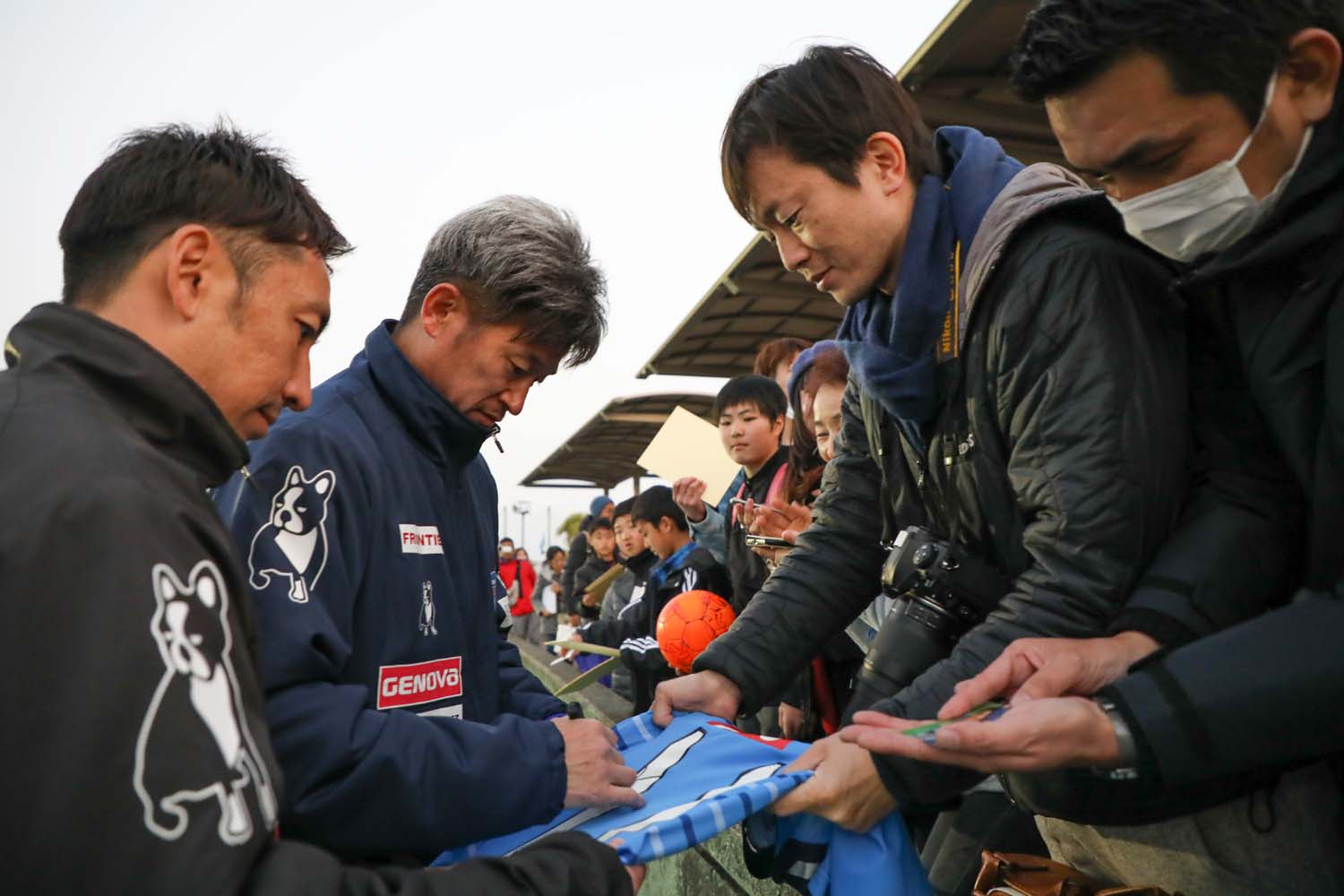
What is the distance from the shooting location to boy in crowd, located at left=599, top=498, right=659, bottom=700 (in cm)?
872

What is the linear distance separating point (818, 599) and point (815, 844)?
0.89 m

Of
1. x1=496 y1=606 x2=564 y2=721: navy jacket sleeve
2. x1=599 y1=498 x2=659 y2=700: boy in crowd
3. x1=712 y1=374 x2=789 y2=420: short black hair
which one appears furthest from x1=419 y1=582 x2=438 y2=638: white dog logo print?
x1=599 y1=498 x2=659 y2=700: boy in crowd

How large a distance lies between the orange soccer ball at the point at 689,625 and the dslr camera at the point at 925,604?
2.21 m

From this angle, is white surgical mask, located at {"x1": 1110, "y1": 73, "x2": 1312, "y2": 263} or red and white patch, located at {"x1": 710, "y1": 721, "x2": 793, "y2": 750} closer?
white surgical mask, located at {"x1": 1110, "y1": 73, "x2": 1312, "y2": 263}

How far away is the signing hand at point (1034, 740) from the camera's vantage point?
163 cm

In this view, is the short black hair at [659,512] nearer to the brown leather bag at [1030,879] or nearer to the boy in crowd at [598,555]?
the brown leather bag at [1030,879]

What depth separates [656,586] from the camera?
22.1 feet

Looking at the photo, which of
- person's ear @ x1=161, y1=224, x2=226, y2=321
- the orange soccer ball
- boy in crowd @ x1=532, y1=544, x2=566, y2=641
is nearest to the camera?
person's ear @ x1=161, y1=224, x2=226, y2=321

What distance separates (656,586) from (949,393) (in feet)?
15.2

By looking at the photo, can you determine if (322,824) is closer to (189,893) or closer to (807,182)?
(189,893)

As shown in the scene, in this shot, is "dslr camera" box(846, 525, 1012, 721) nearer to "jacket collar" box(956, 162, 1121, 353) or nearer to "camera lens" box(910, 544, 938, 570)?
"camera lens" box(910, 544, 938, 570)

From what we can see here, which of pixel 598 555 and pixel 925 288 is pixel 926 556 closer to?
pixel 925 288

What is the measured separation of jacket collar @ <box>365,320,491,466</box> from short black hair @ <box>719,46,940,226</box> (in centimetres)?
91

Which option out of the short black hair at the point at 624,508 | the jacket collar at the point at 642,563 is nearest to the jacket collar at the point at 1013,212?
the jacket collar at the point at 642,563
